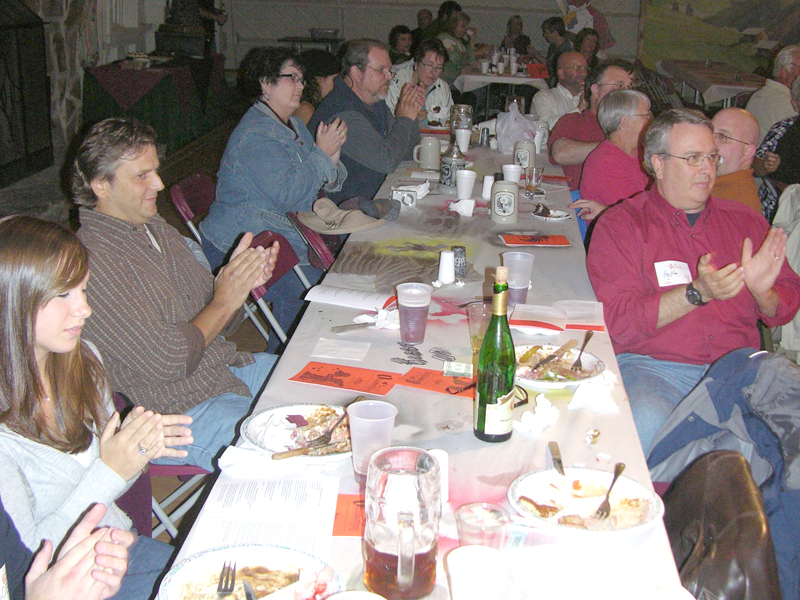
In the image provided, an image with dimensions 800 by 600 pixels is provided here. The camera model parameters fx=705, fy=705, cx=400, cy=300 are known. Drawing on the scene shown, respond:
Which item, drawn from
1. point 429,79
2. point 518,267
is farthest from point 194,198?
point 429,79

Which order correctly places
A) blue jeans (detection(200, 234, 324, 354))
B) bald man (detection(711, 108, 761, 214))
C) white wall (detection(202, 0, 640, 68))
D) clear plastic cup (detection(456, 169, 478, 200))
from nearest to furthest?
bald man (detection(711, 108, 761, 214))
blue jeans (detection(200, 234, 324, 354))
clear plastic cup (detection(456, 169, 478, 200))
white wall (detection(202, 0, 640, 68))

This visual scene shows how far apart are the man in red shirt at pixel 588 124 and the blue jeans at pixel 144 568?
10.0ft

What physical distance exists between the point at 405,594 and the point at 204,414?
1128mm

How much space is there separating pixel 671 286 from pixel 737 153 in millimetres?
995

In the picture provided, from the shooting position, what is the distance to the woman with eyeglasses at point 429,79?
5.20 metres

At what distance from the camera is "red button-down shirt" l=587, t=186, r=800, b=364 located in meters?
2.15

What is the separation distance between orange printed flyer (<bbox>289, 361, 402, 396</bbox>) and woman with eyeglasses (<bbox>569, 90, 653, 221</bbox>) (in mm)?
1813

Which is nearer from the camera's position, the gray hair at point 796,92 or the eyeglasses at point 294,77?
the eyeglasses at point 294,77

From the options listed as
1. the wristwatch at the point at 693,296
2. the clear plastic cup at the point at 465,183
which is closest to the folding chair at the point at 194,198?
the clear plastic cup at the point at 465,183

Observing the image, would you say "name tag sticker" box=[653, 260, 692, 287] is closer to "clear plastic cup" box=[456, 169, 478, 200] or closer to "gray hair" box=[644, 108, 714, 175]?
"gray hair" box=[644, 108, 714, 175]

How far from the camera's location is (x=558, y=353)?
1.68 m

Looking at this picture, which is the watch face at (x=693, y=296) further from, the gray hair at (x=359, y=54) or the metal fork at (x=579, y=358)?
the gray hair at (x=359, y=54)

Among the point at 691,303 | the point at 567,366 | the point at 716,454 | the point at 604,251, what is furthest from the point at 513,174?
the point at 716,454

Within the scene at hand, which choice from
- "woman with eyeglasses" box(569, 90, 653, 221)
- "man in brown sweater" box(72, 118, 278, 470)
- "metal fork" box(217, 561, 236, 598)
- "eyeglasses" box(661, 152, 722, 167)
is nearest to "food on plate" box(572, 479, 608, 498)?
"metal fork" box(217, 561, 236, 598)
